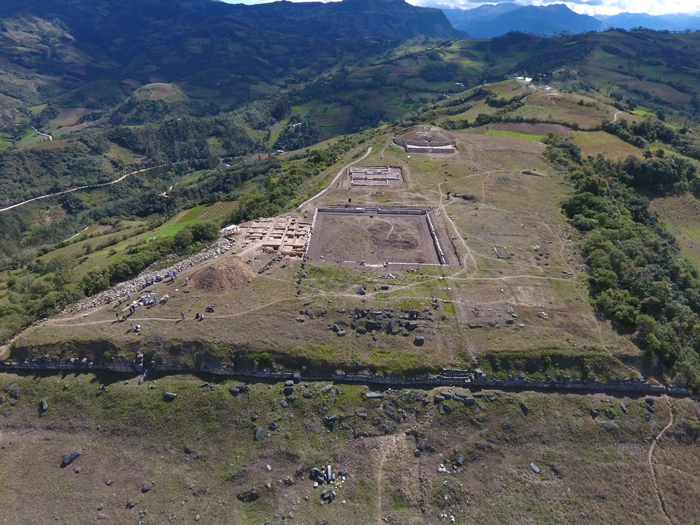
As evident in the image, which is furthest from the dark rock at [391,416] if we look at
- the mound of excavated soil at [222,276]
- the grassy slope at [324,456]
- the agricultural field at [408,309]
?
the mound of excavated soil at [222,276]

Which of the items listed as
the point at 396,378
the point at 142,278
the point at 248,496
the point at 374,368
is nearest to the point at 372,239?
the point at 374,368

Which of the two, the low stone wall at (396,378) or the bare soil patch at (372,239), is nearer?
the low stone wall at (396,378)

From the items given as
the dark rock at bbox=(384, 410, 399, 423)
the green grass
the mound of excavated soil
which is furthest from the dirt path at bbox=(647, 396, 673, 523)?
the green grass

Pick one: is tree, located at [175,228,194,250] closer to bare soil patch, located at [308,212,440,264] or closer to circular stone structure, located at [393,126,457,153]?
bare soil patch, located at [308,212,440,264]

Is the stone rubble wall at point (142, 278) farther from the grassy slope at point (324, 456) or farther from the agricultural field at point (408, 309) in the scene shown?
the grassy slope at point (324, 456)

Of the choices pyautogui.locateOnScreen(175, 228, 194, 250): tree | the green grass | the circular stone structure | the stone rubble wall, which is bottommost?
the stone rubble wall

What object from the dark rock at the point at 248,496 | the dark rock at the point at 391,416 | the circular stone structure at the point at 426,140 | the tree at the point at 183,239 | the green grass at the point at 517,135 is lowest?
the dark rock at the point at 248,496

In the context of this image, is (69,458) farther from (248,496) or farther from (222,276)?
(222,276)
